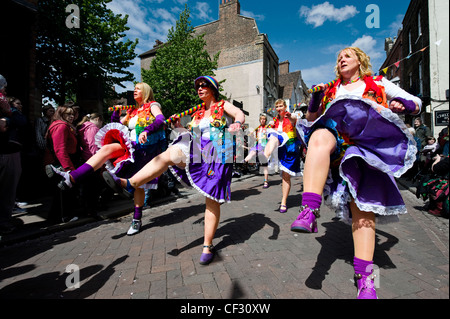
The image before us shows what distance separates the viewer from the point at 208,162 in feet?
8.32

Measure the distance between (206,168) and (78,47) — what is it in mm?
12433

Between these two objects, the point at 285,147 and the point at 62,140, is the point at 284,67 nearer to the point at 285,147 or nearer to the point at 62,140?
the point at 285,147

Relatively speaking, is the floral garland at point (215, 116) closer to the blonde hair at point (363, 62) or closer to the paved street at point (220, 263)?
the blonde hair at point (363, 62)

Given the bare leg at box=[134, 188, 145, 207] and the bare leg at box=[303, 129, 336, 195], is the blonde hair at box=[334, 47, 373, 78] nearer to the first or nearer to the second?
the bare leg at box=[303, 129, 336, 195]

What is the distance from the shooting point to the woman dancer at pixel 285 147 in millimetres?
4449

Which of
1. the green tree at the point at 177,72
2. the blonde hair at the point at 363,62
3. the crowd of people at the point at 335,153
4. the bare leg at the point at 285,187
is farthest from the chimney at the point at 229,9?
the blonde hair at the point at 363,62

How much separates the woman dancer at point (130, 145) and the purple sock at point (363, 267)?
90.3 inches

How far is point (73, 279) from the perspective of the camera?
7.12 feet

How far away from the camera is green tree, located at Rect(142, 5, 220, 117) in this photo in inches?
753

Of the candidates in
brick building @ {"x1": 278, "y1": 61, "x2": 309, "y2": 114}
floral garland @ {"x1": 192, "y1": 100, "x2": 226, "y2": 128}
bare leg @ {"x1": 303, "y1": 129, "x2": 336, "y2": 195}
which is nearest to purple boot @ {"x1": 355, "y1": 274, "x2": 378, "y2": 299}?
bare leg @ {"x1": 303, "y1": 129, "x2": 336, "y2": 195}
